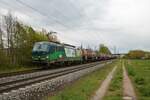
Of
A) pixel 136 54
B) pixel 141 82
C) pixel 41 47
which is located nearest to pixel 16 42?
pixel 41 47

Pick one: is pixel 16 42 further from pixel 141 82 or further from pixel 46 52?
pixel 141 82

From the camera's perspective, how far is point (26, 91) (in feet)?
43.2

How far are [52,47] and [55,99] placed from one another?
2372 cm

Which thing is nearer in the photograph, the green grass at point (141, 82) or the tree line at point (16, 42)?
the green grass at point (141, 82)

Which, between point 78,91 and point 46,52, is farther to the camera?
point 46,52

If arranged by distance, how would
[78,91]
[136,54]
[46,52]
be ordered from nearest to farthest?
1. [78,91]
2. [46,52]
3. [136,54]

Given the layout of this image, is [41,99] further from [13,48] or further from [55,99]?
[13,48]

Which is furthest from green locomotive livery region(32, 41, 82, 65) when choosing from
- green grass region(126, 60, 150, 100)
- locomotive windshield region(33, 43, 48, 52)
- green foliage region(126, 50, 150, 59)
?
green foliage region(126, 50, 150, 59)

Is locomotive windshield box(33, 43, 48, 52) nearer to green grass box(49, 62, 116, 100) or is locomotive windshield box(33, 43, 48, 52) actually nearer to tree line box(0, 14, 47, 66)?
tree line box(0, 14, 47, 66)

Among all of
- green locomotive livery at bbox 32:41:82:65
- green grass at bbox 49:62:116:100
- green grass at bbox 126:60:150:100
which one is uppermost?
green locomotive livery at bbox 32:41:82:65

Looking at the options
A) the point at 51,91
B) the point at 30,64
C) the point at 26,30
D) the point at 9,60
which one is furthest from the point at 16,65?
the point at 51,91

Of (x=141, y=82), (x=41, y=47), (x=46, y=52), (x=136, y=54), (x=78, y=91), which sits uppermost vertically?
(x=136, y=54)

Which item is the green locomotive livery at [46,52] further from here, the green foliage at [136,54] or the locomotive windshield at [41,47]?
the green foliage at [136,54]

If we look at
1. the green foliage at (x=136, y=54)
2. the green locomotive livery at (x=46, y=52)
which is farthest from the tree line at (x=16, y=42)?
the green foliage at (x=136, y=54)
